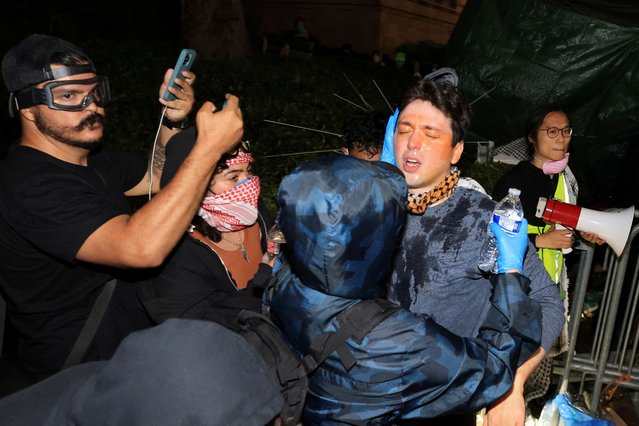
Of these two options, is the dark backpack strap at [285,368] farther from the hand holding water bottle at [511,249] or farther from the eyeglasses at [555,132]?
the eyeglasses at [555,132]

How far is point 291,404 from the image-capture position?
1550 mm

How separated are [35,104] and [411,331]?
1.98 m

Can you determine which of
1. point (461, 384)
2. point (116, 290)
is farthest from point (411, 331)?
point (116, 290)

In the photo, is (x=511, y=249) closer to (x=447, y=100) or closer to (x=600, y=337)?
(x=447, y=100)

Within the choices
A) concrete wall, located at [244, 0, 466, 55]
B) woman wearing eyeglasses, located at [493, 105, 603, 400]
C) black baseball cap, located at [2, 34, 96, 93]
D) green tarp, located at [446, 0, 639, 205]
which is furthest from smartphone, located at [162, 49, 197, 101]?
concrete wall, located at [244, 0, 466, 55]

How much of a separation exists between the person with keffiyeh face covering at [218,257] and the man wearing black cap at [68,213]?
0.26 metres

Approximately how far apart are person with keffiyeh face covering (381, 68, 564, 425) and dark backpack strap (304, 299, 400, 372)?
0.60 meters

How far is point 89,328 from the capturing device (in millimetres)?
2371

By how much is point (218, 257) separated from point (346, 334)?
3.64ft

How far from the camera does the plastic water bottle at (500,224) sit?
75.9 inches

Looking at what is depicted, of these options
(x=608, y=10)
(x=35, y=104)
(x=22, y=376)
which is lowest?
(x=22, y=376)

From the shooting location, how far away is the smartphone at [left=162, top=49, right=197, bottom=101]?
262cm

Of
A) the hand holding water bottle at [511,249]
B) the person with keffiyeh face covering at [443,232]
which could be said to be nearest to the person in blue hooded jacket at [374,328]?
the hand holding water bottle at [511,249]

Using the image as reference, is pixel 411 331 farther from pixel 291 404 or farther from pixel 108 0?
pixel 108 0
